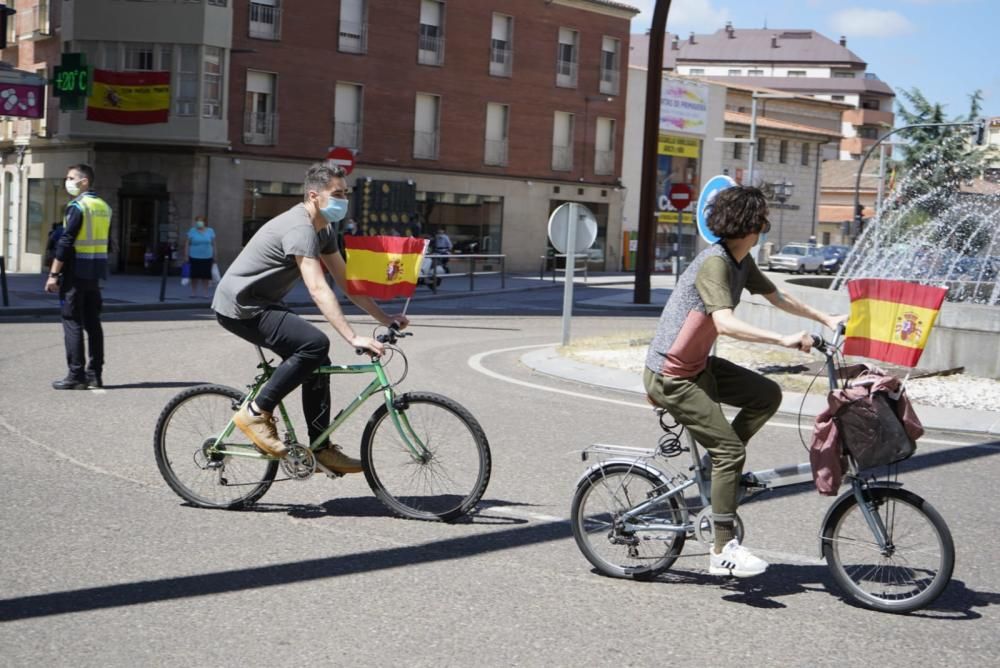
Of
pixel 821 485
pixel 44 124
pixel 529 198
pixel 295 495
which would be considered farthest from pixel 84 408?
pixel 529 198

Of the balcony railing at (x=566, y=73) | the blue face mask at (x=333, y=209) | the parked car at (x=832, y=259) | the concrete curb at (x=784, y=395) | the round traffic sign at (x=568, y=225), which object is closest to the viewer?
the blue face mask at (x=333, y=209)

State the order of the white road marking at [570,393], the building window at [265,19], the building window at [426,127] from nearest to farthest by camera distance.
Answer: the white road marking at [570,393]
the building window at [265,19]
the building window at [426,127]

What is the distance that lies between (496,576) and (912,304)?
2091mm

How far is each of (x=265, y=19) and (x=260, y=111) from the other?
277 centimetres

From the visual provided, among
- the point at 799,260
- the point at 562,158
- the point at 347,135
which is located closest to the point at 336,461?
the point at 347,135

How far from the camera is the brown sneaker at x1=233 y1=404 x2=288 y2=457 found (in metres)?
6.58

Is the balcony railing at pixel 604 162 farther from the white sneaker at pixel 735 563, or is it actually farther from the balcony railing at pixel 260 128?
the white sneaker at pixel 735 563

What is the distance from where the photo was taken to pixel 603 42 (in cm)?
5072

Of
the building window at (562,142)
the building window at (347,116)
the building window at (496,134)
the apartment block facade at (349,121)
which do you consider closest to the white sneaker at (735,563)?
the apartment block facade at (349,121)

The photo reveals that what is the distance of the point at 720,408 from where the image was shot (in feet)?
17.3

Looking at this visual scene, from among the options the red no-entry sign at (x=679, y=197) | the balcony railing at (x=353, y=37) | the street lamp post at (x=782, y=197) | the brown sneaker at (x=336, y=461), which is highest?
the balcony railing at (x=353, y=37)

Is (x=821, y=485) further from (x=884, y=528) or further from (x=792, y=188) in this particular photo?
(x=792, y=188)

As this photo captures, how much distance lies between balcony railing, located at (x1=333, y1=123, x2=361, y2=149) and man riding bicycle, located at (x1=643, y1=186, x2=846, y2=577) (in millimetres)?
37007

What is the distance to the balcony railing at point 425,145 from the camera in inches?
1732
